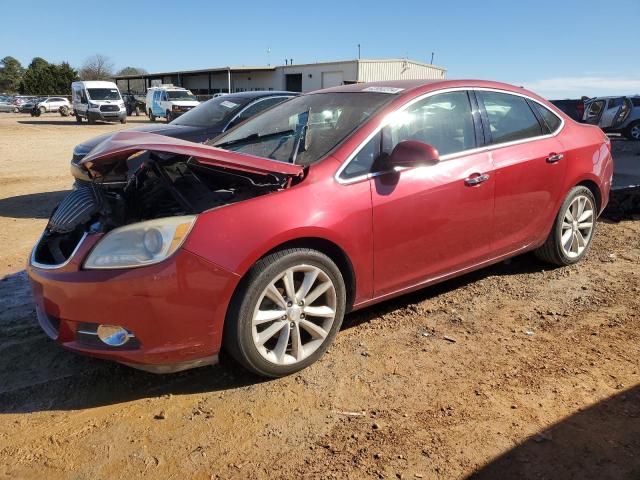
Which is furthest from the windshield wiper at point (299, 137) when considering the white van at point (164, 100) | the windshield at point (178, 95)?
the windshield at point (178, 95)

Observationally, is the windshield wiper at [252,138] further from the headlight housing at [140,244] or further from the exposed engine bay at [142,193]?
the headlight housing at [140,244]

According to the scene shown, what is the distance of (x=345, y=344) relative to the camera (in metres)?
3.45

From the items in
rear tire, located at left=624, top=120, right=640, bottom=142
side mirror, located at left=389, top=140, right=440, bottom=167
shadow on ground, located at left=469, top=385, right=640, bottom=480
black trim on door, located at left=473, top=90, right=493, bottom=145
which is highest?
black trim on door, located at left=473, top=90, right=493, bottom=145

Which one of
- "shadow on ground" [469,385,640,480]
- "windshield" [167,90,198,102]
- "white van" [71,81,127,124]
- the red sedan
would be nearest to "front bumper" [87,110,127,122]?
"white van" [71,81,127,124]

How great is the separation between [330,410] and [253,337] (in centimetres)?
56

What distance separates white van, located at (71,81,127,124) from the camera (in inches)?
1188

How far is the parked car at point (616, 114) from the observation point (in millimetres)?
19938

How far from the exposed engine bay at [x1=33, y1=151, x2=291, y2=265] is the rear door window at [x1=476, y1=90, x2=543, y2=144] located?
1.87 metres

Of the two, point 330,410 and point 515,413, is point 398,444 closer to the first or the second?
point 330,410

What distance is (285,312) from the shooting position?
2951 millimetres

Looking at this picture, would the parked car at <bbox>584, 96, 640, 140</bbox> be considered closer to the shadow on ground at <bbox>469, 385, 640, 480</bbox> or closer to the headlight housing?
the shadow on ground at <bbox>469, 385, 640, 480</bbox>

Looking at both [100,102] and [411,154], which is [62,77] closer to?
[100,102]

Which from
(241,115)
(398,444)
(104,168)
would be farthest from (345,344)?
(241,115)

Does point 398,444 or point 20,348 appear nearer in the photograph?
point 398,444
